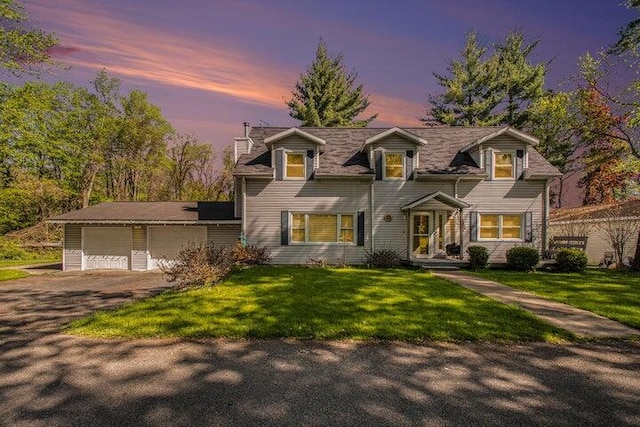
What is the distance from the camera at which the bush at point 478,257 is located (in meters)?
15.7

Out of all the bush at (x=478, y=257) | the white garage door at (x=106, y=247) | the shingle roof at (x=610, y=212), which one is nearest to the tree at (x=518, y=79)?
the shingle roof at (x=610, y=212)

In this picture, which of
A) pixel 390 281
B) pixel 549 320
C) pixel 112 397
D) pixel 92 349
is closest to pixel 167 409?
pixel 112 397

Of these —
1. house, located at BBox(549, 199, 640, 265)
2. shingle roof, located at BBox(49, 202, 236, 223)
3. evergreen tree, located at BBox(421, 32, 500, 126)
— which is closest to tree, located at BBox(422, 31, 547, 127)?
evergreen tree, located at BBox(421, 32, 500, 126)

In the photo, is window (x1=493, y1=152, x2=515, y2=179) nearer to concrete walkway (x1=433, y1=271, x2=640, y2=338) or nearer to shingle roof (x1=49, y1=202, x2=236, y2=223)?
concrete walkway (x1=433, y1=271, x2=640, y2=338)

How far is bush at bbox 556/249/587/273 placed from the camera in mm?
14859

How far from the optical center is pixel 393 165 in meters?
17.4

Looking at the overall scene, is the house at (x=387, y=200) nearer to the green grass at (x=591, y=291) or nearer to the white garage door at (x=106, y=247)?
the white garage door at (x=106, y=247)

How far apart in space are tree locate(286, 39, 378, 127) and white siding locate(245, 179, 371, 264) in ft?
64.9

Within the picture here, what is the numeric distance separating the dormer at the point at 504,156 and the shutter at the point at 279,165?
1032 cm

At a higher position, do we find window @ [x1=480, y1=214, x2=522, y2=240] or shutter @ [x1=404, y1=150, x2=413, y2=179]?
shutter @ [x1=404, y1=150, x2=413, y2=179]

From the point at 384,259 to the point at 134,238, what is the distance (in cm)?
1394

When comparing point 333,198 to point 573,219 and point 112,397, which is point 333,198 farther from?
point 573,219

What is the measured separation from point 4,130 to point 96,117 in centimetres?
1549

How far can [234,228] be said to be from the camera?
1836 cm
